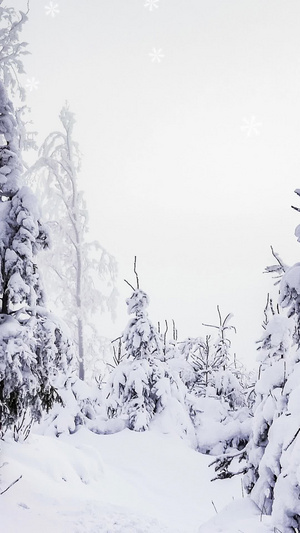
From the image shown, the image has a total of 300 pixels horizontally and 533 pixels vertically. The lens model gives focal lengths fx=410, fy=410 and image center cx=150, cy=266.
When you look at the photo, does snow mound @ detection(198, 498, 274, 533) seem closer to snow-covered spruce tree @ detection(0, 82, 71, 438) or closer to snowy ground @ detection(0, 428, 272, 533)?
snowy ground @ detection(0, 428, 272, 533)

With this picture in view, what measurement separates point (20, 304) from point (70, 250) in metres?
12.3

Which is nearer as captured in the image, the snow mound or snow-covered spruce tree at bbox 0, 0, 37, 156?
the snow mound

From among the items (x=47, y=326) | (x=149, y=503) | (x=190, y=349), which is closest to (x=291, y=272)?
(x=47, y=326)

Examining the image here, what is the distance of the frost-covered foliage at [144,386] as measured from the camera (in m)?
11.1

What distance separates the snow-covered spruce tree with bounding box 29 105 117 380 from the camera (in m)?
17.6

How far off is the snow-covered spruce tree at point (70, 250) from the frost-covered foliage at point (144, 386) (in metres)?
6.14

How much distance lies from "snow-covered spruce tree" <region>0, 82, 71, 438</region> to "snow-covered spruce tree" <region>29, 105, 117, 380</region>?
39.3ft

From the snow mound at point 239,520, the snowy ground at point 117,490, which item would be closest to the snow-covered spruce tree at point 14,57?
the snowy ground at point 117,490

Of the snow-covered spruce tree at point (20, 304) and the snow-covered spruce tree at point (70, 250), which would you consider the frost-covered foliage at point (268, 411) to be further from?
the snow-covered spruce tree at point (70, 250)

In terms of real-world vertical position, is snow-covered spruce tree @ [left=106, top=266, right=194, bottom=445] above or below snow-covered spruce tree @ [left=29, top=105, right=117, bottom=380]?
below

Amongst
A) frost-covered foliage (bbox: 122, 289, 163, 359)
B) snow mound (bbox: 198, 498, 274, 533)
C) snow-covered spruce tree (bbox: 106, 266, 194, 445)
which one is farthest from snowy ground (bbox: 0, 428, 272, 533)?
frost-covered foliage (bbox: 122, 289, 163, 359)

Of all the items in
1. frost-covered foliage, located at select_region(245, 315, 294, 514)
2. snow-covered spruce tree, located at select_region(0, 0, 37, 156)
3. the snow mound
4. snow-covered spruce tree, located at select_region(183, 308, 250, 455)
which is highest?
snow-covered spruce tree, located at select_region(0, 0, 37, 156)

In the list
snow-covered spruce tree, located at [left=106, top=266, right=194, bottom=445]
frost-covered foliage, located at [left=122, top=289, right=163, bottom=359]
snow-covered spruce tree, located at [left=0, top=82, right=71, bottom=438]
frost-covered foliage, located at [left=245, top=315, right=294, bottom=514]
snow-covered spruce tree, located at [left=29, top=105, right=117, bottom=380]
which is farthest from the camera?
snow-covered spruce tree, located at [left=29, top=105, right=117, bottom=380]

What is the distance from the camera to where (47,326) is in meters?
5.40
